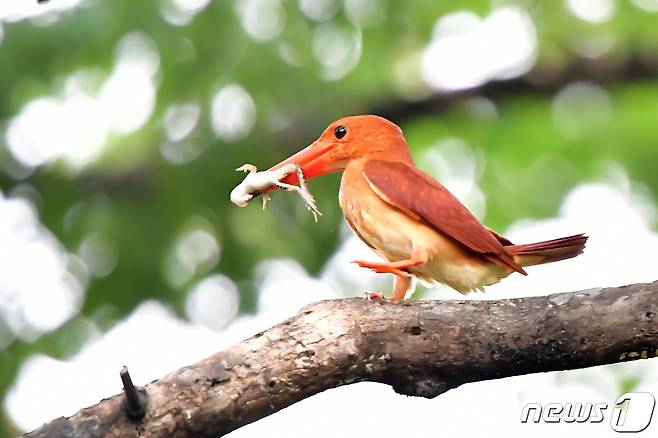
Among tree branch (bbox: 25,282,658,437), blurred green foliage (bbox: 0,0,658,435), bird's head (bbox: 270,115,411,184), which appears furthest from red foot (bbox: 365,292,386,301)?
blurred green foliage (bbox: 0,0,658,435)

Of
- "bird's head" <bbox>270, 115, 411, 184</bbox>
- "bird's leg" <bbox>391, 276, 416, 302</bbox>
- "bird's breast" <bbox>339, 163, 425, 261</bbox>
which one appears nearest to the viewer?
"bird's breast" <bbox>339, 163, 425, 261</bbox>

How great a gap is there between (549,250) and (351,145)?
103cm

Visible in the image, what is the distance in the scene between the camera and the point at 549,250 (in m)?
4.11

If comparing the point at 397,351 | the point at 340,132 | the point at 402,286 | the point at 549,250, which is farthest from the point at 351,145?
the point at 397,351

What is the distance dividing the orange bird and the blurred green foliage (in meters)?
2.85

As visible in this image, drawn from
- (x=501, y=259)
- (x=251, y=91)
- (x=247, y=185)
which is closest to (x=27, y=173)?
(x=251, y=91)

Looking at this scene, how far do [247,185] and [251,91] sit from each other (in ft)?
10.4

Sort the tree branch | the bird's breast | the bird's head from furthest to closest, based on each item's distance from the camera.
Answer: the bird's head < the bird's breast < the tree branch

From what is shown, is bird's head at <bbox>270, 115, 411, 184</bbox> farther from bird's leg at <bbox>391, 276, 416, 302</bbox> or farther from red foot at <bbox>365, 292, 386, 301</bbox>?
red foot at <bbox>365, 292, 386, 301</bbox>

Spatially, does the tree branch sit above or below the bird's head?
below

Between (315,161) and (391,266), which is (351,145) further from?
(391,266)

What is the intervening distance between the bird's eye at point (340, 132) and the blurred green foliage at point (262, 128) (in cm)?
245

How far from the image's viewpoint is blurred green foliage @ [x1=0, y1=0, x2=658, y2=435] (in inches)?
292

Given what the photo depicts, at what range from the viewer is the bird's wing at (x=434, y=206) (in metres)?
4.11
